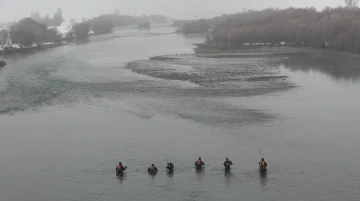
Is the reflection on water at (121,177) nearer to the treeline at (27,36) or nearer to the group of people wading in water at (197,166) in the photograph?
the group of people wading in water at (197,166)

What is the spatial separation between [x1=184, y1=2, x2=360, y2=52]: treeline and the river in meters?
14.5

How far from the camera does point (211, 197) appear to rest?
647 inches

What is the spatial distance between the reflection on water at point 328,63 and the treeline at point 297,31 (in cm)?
354

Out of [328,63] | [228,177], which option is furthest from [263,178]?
[328,63]

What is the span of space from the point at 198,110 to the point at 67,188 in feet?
41.7

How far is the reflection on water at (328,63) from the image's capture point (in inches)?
1577

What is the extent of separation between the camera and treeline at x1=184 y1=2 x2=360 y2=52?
178ft

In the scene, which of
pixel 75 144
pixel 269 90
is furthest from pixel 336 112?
pixel 75 144

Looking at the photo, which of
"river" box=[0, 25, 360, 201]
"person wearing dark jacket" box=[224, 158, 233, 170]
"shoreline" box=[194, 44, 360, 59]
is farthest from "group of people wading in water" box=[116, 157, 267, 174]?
"shoreline" box=[194, 44, 360, 59]

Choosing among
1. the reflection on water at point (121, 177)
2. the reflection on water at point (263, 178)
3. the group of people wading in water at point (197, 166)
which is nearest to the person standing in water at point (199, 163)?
the group of people wading in water at point (197, 166)

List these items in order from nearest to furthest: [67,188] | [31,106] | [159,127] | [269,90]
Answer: [67,188]
[159,127]
[31,106]
[269,90]

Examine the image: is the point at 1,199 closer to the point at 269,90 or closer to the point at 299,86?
the point at 269,90

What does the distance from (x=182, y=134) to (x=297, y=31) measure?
44824 millimetres

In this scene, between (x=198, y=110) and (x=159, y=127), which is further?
(x=198, y=110)
